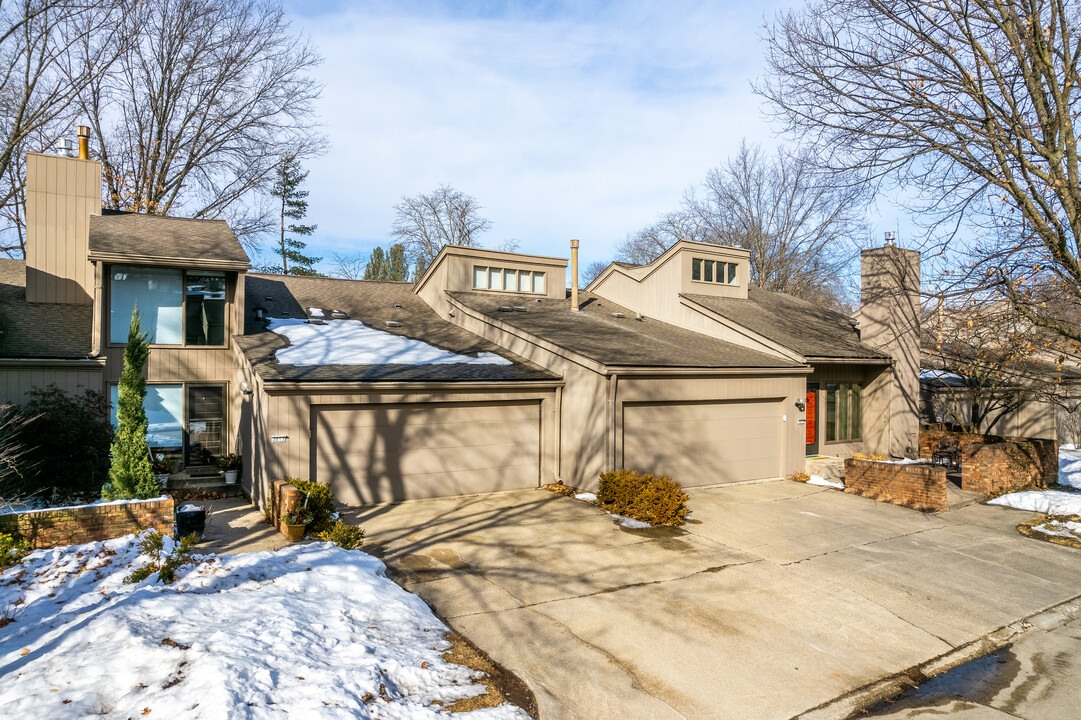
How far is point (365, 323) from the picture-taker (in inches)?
655

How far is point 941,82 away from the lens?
10.7m

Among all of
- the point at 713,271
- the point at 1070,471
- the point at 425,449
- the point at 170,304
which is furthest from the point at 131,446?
the point at 1070,471

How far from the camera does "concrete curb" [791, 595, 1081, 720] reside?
17.4 ft

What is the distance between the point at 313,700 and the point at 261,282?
54.1 feet

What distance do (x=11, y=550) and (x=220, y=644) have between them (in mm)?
4582

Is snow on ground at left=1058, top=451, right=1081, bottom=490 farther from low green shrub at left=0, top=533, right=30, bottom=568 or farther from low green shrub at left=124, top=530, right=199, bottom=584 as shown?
low green shrub at left=0, top=533, right=30, bottom=568

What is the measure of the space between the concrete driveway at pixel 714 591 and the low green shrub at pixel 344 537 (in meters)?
0.34

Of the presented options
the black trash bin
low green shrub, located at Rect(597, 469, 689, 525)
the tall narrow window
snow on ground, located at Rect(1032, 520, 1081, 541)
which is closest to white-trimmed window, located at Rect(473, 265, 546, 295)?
the tall narrow window

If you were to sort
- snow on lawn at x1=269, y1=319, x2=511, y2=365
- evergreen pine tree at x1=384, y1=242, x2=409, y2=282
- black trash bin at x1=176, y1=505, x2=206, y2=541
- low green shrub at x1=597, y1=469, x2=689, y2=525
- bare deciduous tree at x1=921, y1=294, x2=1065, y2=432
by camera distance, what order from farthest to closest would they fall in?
1. evergreen pine tree at x1=384, y1=242, x2=409, y2=282
2. snow on lawn at x1=269, y1=319, x2=511, y2=365
3. bare deciduous tree at x1=921, y1=294, x2=1065, y2=432
4. low green shrub at x1=597, y1=469, x2=689, y2=525
5. black trash bin at x1=176, y1=505, x2=206, y2=541

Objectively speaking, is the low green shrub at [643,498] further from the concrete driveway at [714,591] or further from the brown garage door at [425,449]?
the brown garage door at [425,449]

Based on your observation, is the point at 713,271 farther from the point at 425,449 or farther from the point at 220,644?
the point at 220,644

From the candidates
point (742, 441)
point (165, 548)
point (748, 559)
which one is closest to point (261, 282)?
point (165, 548)

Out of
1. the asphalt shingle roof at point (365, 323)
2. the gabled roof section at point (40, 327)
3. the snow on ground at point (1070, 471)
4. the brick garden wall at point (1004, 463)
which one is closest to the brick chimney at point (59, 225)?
the gabled roof section at point (40, 327)

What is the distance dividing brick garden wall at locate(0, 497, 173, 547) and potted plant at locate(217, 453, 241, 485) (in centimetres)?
473
